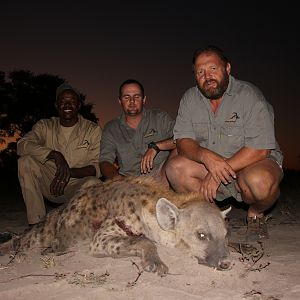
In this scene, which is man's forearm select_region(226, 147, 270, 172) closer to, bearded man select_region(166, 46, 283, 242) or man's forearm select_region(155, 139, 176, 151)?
bearded man select_region(166, 46, 283, 242)

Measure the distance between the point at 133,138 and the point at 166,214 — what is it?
6.26ft

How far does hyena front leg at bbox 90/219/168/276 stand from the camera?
2932 mm

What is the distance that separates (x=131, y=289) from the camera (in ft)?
8.59

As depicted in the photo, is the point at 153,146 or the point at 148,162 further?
the point at 153,146

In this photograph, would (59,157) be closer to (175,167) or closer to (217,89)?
(175,167)

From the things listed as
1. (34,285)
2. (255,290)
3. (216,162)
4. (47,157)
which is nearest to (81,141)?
(47,157)

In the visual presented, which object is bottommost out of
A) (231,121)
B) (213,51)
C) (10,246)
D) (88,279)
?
(10,246)

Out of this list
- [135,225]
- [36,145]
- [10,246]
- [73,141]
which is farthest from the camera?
[73,141]

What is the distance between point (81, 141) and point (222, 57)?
2032mm

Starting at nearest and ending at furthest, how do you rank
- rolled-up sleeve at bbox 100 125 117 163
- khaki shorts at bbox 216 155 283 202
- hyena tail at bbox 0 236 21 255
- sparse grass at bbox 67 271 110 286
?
sparse grass at bbox 67 271 110 286 → hyena tail at bbox 0 236 21 255 → khaki shorts at bbox 216 155 283 202 → rolled-up sleeve at bbox 100 125 117 163

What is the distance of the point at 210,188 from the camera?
3.97 metres

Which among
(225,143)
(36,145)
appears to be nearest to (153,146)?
(225,143)

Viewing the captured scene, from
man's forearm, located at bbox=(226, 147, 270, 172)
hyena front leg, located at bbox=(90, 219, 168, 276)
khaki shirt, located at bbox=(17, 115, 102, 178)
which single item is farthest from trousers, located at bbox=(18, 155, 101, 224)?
man's forearm, located at bbox=(226, 147, 270, 172)

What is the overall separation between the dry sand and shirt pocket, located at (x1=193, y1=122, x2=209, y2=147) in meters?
1.21
